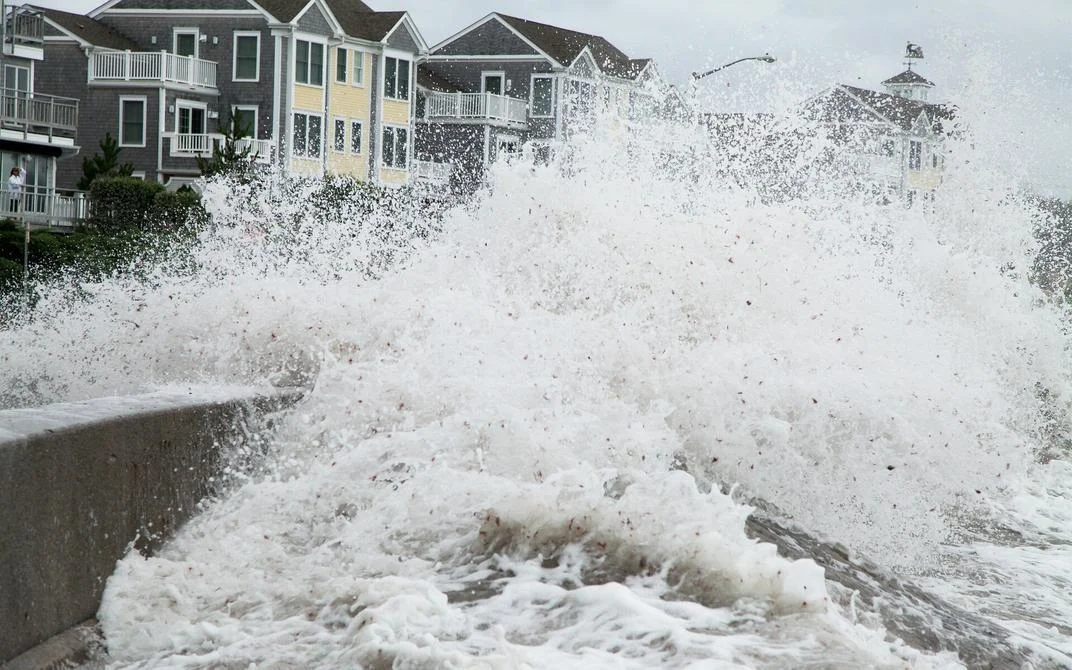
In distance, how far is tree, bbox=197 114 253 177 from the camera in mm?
36500

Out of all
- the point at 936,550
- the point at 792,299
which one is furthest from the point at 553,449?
the point at 792,299

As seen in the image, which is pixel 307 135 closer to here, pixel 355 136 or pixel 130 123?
pixel 355 136

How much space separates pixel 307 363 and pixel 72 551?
10.2 feet

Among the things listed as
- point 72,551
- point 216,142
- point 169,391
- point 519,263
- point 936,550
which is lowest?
point 936,550

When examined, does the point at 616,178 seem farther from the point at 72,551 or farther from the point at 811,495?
the point at 72,551

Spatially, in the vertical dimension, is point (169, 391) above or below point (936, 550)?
above

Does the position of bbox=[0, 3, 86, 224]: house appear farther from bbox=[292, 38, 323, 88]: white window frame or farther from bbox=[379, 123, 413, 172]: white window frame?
bbox=[379, 123, 413, 172]: white window frame

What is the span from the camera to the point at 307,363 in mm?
7980

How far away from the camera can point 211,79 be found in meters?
43.2

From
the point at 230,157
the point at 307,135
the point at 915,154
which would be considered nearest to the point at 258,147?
the point at 307,135

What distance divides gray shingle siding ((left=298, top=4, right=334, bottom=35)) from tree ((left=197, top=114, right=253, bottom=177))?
14.2ft

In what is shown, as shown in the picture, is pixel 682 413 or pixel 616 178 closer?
pixel 682 413

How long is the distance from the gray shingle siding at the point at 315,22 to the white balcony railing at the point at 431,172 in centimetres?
557

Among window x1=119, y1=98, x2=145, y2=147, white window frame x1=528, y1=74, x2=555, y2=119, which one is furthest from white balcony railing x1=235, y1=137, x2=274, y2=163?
white window frame x1=528, y1=74, x2=555, y2=119
